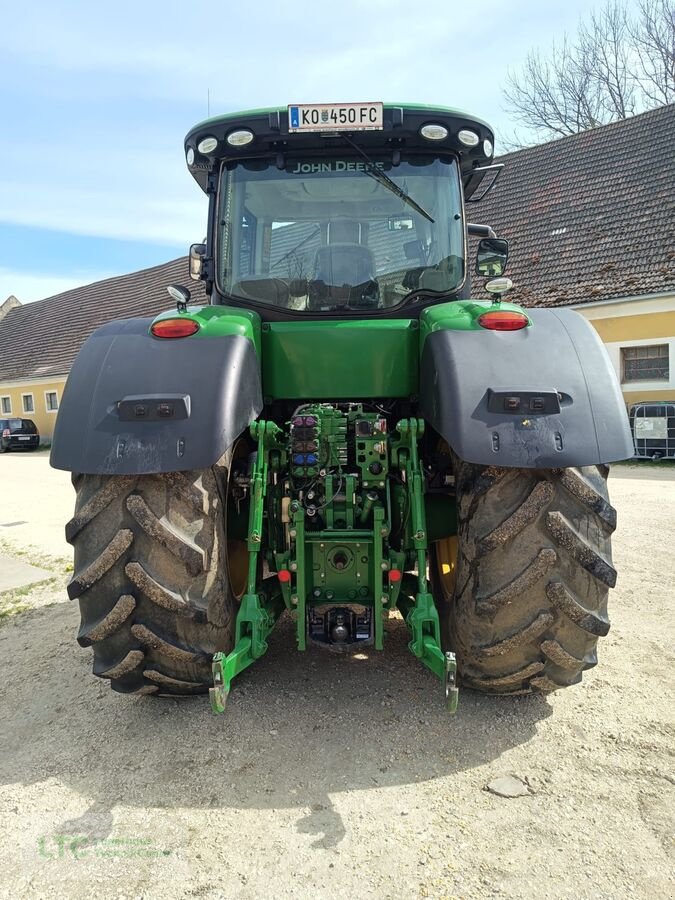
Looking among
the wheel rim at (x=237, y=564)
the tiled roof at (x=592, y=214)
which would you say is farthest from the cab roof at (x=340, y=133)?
the tiled roof at (x=592, y=214)

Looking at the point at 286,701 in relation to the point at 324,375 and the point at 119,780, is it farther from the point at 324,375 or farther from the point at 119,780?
the point at 324,375

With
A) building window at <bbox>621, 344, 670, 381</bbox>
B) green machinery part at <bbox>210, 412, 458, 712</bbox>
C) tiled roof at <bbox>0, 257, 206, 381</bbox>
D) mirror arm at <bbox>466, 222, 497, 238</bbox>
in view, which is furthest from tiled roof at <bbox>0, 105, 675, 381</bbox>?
green machinery part at <bbox>210, 412, 458, 712</bbox>

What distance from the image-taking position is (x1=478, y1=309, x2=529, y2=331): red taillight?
283cm

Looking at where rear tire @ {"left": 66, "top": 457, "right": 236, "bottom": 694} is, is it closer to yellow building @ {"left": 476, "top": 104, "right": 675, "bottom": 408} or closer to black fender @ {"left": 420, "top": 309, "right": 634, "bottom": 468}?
black fender @ {"left": 420, "top": 309, "right": 634, "bottom": 468}

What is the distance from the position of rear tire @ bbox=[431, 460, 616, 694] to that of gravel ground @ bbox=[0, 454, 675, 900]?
42 cm

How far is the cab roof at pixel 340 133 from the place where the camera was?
3268mm

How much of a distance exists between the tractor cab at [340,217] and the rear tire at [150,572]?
47.8 inches

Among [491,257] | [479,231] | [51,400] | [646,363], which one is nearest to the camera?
[491,257]

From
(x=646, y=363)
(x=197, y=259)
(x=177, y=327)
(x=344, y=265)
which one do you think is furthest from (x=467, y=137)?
(x=646, y=363)

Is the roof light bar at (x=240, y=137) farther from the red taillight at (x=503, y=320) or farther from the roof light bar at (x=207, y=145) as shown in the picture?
the red taillight at (x=503, y=320)

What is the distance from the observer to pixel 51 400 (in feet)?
82.0

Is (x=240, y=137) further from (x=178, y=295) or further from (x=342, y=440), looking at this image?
(x=342, y=440)

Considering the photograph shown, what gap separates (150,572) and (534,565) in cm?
144

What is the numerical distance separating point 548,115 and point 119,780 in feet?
89.2
